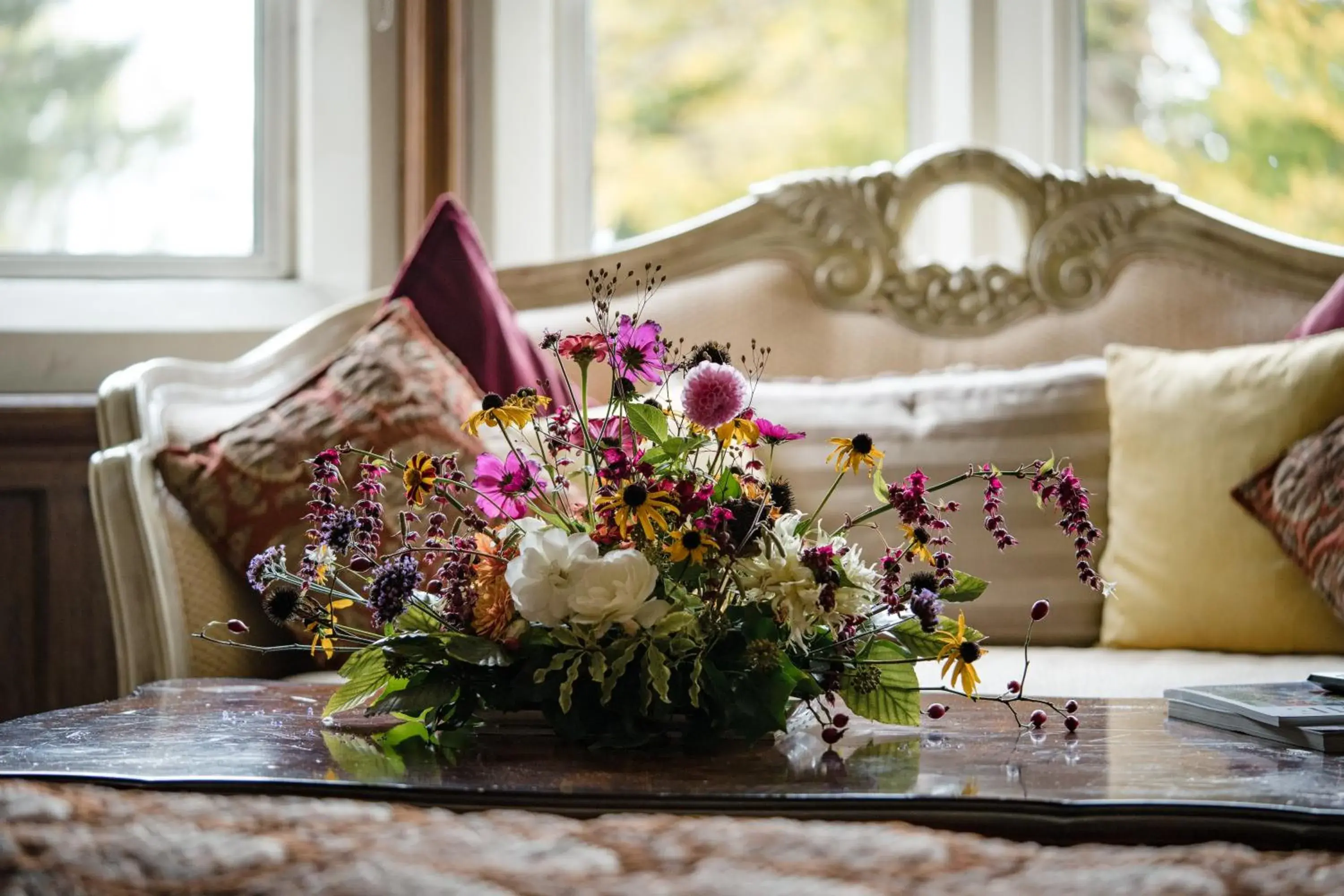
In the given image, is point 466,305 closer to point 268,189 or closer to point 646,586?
point 268,189

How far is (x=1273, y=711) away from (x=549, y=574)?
612 millimetres

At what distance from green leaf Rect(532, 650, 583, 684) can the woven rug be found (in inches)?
8.5

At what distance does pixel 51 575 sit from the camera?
2338 mm

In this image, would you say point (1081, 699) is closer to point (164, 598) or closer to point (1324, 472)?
point (1324, 472)

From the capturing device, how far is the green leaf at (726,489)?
104 centimetres

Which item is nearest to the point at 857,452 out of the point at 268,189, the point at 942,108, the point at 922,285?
the point at 922,285

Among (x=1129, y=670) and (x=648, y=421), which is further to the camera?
(x=1129, y=670)

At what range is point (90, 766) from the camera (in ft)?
3.13

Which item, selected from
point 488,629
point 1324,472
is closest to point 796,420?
point 1324,472

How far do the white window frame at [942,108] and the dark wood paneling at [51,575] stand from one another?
918 mm

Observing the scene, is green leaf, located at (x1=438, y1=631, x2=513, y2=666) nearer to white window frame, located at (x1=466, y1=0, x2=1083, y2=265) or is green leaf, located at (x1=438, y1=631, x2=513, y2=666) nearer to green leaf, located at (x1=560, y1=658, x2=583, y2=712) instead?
green leaf, located at (x1=560, y1=658, x2=583, y2=712)

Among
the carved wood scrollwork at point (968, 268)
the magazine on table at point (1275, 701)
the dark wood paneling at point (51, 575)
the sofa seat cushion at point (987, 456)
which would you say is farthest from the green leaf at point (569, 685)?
the dark wood paneling at point (51, 575)

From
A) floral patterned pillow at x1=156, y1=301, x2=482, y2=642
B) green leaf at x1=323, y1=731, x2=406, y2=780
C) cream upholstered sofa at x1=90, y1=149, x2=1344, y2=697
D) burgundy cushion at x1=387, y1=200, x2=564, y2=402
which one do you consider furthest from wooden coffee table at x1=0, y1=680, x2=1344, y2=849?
cream upholstered sofa at x1=90, y1=149, x2=1344, y2=697

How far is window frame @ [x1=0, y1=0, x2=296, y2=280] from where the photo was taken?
2730mm
